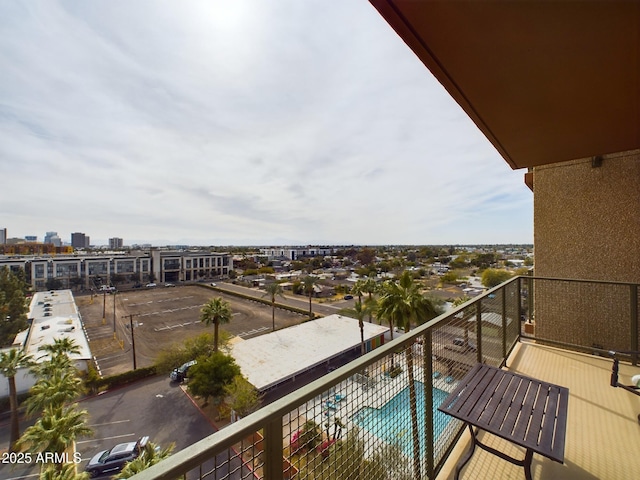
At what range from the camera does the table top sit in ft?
5.33

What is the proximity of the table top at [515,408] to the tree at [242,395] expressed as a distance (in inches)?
590

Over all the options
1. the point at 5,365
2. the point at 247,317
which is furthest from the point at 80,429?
the point at 247,317

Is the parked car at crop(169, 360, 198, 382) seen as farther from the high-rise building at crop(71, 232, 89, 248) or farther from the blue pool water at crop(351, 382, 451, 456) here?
the high-rise building at crop(71, 232, 89, 248)

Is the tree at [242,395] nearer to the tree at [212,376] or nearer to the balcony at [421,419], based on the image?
the tree at [212,376]

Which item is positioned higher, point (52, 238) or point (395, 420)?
point (52, 238)

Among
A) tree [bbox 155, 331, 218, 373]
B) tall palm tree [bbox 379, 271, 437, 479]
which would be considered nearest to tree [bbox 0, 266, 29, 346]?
tree [bbox 155, 331, 218, 373]

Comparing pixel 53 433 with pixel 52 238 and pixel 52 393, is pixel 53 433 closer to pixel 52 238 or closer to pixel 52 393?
pixel 52 393

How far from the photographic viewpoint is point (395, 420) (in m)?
1.71

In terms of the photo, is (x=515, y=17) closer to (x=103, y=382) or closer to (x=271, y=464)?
(x=271, y=464)

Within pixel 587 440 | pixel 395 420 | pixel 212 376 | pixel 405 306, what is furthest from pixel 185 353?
pixel 587 440

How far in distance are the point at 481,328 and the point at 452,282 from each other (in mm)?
50551

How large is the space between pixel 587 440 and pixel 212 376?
58.1 ft

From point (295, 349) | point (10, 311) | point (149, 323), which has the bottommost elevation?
point (149, 323)

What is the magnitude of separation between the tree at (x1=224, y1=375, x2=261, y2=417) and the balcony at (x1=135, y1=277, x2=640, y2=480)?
47.6 feet
